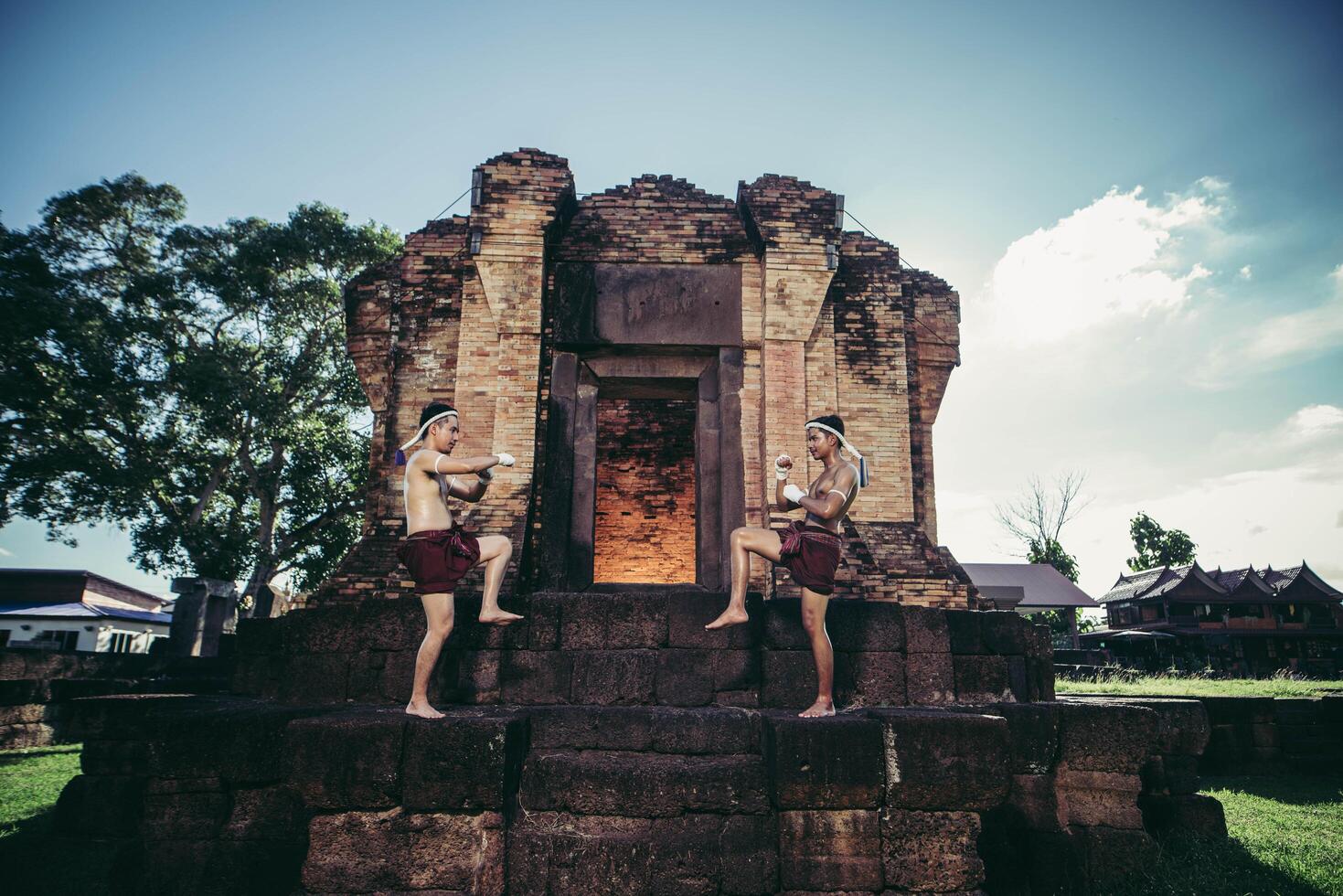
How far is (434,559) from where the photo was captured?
4.14 metres

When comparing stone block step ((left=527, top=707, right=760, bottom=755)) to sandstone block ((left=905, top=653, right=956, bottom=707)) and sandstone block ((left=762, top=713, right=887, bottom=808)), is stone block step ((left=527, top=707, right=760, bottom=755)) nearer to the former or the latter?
sandstone block ((left=762, top=713, right=887, bottom=808))

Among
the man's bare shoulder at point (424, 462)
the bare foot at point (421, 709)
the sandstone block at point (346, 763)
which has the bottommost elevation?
the sandstone block at point (346, 763)

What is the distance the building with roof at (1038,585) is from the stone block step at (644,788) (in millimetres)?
23110

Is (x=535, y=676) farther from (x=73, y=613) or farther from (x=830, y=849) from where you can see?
(x=73, y=613)

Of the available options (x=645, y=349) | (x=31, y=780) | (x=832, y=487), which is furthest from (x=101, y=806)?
(x=645, y=349)

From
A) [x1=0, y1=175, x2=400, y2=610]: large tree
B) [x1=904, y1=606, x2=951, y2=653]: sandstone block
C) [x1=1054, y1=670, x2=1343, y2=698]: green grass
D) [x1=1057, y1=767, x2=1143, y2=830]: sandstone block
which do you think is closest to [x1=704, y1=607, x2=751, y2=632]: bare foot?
[x1=904, y1=606, x2=951, y2=653]: sandstone block

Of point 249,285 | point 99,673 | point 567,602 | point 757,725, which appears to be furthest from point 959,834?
point 249,285

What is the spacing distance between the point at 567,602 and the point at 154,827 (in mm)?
2836

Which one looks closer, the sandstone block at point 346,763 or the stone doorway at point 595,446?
the sandstone block at point 346,763

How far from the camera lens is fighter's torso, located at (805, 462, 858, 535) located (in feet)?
14.7

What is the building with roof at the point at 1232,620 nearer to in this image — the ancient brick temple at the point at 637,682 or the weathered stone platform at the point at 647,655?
the ancient brick temple at the point at 637,682

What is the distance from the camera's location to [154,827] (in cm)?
407

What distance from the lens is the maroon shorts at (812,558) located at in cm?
427

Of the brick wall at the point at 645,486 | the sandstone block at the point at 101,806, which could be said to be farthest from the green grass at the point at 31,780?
the brick wall at the point at 645,486
